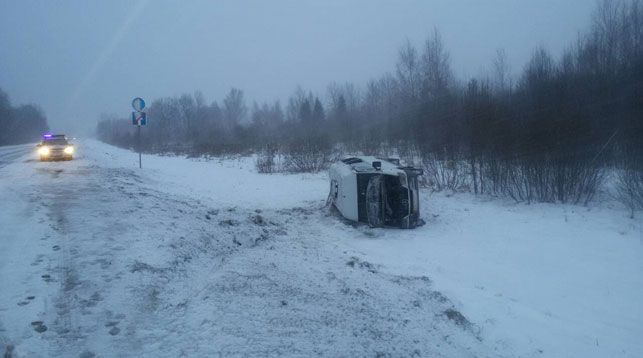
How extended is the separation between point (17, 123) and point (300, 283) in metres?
92.8

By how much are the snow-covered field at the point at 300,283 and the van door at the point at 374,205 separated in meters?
0.40

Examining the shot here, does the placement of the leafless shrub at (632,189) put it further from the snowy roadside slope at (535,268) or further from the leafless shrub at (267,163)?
the leafless shrub at (267,163)

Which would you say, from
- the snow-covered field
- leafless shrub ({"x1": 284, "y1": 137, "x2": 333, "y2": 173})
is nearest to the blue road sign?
the snow-covered field

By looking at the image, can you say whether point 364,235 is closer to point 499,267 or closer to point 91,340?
point 499,267

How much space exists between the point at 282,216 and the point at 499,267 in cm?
571

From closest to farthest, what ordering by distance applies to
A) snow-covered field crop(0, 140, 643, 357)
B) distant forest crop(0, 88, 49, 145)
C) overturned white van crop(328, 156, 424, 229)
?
1. snow-covered field crop(0, 140, 643, 357)
2. overturned white van crop(328, 156, 424, 229)
3. distant forest crop(0, 88, 49, 145)

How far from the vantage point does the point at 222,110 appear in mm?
87750

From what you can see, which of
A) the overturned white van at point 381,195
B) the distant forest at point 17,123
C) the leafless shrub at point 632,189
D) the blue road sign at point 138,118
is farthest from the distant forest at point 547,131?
the distant forest at point 17,123

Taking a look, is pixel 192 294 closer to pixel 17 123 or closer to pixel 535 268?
pixel 535 268

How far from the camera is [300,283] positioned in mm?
5594

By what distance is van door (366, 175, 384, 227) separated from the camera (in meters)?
9.86

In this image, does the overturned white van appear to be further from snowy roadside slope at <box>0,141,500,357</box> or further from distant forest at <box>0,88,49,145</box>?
distant forest at <box>0,88,49,145</box>

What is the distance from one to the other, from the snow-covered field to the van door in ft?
1.31

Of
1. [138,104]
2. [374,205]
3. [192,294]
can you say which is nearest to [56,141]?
[138,104]
